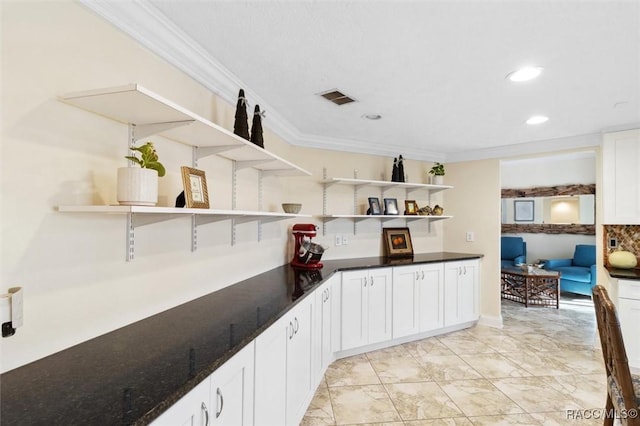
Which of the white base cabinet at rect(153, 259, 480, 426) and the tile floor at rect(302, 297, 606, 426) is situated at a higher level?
the white base cabinet at rect(153, 259, 480, 426)

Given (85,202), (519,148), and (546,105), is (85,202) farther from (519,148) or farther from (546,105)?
(519,148)

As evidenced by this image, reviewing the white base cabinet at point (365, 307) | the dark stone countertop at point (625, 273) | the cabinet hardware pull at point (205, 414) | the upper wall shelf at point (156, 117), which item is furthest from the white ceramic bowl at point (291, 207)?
the dark stone countertop at point (625, 273)

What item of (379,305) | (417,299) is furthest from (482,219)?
(379,305)

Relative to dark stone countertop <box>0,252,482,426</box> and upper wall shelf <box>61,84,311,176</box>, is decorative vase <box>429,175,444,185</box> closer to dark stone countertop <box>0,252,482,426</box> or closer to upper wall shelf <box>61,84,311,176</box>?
upper wall shelf <box>61,84,311,176</box>

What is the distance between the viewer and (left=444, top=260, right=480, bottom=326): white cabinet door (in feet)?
12.4

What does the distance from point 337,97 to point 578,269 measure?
17.3 feet

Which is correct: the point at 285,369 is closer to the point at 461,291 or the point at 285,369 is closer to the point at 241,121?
the point at 241,121

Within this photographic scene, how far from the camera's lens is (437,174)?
4.18 m

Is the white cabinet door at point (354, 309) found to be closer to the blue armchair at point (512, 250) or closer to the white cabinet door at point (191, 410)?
the white cabinet door at point (191, 410)

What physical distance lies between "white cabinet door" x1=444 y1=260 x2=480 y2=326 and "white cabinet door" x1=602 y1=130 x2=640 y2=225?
1.42 meters

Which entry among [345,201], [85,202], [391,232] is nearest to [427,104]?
[345,201]

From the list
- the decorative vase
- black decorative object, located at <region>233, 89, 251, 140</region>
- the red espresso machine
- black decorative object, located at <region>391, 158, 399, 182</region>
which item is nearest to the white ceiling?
black decorative object, located at <region>233, 89, 251, 140</region>

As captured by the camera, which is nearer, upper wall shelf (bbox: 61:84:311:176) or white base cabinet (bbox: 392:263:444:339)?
upper wall shelf (bbox: 61:84:311:176)

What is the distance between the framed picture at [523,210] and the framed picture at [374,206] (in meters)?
4.31
